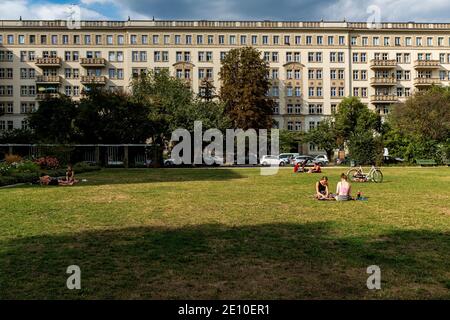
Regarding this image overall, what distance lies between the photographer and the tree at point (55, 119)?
51594 millimetres

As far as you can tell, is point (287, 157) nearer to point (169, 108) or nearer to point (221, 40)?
point (169, 108)

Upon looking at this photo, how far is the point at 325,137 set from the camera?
6788cm

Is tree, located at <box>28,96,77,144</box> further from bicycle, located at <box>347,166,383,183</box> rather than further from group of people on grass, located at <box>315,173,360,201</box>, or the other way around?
group of people on grass, located at <box>315,173,360,201</box>

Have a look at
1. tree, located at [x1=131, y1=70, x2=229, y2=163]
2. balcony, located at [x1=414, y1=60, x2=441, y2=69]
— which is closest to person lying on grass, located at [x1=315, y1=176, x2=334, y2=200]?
tree, located at [x1=131, y1=70, x2=229, y2=163]

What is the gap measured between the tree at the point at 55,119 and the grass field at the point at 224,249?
38.3 metres

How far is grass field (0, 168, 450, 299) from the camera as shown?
614cm

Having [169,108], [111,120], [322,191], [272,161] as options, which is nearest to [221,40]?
[169,108]

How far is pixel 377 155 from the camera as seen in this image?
175 feet

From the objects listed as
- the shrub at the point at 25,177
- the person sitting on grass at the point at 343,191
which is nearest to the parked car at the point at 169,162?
the shrub at the point at 25,177

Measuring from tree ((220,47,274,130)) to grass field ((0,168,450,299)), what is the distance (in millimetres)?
52710

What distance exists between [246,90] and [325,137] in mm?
13815

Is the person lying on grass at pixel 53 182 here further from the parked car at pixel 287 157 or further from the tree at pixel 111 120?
the parked car at pixel 287 157

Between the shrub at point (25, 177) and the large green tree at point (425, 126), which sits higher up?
the large green tree at point (425, 126)

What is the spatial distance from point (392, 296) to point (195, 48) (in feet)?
256
